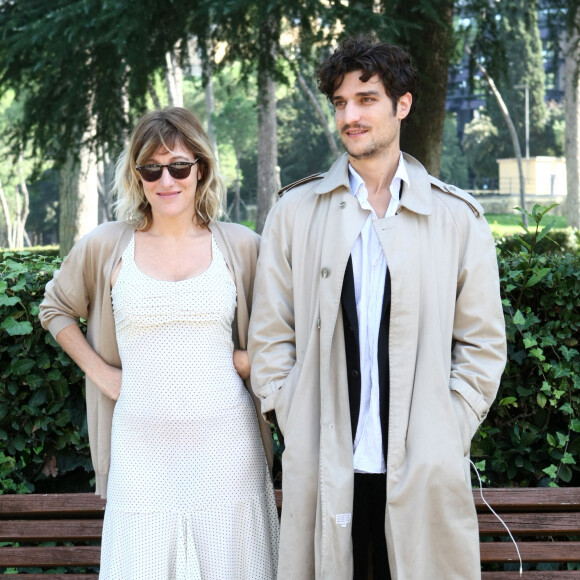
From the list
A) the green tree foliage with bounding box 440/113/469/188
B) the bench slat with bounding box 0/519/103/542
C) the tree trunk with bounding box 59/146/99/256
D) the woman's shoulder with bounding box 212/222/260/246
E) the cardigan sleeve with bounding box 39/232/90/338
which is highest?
the green tree foliage with bounding box 440/113/469/188

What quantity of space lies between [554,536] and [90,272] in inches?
95.3

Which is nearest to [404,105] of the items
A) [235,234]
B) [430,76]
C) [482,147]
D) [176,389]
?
[235,234]

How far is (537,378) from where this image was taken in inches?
168

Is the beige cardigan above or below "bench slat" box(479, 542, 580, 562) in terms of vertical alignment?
above

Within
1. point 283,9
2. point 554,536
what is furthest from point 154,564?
point 283,9

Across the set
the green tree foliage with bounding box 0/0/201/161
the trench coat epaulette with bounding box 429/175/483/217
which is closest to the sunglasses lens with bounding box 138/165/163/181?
the trench coat epaulette with bounding box 429/175/483/217

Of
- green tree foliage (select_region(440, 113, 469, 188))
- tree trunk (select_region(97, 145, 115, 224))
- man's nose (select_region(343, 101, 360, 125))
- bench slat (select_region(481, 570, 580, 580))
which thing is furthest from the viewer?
green tree foliage (select_region(440, 113, 469, 188))

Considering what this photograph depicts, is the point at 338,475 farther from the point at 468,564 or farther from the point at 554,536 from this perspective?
the point at 554,536

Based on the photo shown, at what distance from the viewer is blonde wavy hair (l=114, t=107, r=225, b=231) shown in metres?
3.33

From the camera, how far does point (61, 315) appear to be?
3.55 meters

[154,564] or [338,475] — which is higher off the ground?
[338,475]

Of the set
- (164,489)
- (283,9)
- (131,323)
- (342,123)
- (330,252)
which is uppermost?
(283,9)

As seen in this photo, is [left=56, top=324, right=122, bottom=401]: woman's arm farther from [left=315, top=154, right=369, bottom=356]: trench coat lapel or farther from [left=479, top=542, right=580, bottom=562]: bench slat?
[left=479, top=542, right=580, bottom=562]: bench slat

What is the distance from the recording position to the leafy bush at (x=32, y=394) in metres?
4.21
